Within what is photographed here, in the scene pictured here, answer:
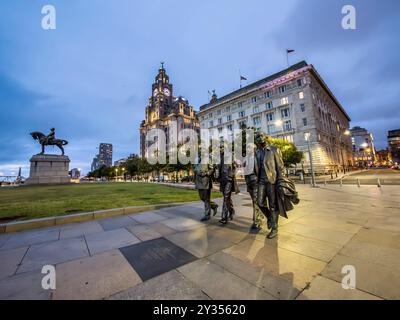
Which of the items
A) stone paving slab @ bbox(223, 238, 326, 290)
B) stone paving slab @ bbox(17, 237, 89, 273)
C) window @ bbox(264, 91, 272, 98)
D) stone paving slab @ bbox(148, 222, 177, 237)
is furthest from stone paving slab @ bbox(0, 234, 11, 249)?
window @ bbox(264, 91, 272, 98)

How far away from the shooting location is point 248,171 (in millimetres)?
5020

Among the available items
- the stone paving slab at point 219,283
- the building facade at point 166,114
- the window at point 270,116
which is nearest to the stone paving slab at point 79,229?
the stone paving slab at point 219,283

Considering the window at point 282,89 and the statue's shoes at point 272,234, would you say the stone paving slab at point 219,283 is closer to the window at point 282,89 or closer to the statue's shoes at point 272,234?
the statue's shoes at point 272,234

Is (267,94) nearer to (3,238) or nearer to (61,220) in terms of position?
(61,220)

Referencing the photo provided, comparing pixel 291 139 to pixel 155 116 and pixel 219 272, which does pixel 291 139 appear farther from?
pixel 155 116

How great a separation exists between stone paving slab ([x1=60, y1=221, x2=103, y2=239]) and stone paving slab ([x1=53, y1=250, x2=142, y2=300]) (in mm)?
1870

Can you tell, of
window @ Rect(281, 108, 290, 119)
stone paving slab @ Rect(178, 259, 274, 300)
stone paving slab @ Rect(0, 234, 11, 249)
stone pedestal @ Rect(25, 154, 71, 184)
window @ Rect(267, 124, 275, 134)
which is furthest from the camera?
window @ Rect(267, 124, 275, 134)

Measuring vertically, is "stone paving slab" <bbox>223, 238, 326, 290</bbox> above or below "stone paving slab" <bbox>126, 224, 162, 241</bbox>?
below

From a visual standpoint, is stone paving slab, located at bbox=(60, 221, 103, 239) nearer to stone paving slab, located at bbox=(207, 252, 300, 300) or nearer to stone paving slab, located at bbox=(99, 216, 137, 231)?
stone paving slab, located at bbox=(99, 216, 137, 231)

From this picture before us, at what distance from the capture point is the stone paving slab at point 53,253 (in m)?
3.09

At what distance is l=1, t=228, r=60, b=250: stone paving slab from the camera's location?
161 inches

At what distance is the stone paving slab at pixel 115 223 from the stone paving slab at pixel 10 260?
1.79 metres

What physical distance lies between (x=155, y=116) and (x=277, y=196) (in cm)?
11509

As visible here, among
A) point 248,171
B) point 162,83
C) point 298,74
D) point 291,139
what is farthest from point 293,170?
point 162,83
